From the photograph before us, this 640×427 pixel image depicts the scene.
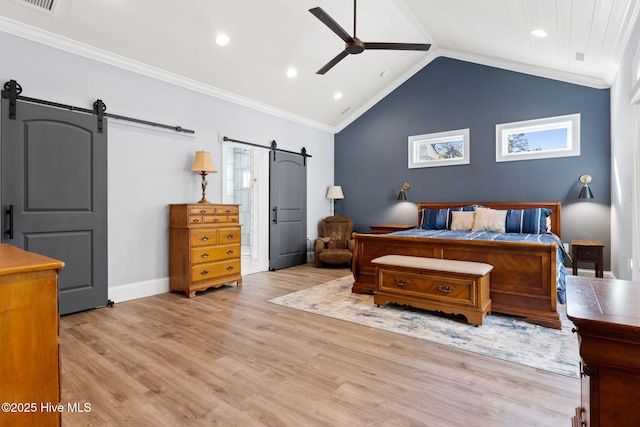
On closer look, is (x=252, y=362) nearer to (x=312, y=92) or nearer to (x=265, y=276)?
(x=265, y=276)

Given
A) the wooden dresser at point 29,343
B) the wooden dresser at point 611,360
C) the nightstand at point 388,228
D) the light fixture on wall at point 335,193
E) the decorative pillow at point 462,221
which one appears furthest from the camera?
the light fixture on wall at point 335,193

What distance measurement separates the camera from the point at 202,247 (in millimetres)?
4277

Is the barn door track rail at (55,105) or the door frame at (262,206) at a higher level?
the barn door track rail at (55,105)

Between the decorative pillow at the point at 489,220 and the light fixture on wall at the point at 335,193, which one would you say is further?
the light fixture on wall at the point at 335,193

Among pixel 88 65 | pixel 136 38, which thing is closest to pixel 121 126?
pixel 88 65

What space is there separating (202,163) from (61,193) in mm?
1520

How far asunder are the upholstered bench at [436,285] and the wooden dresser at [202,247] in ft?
6.89

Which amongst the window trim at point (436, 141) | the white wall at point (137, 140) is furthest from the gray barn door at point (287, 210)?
the window trim at point (436, 141)

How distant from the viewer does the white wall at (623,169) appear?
10.4 feet

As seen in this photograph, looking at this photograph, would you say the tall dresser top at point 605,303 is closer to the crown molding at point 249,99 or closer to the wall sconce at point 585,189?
the crown molding at point 249,99

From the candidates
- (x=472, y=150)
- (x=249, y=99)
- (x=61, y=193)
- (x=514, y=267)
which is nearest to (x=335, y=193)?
(x=249, y=99)

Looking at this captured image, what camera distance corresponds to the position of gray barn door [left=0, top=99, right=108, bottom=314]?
314 cm

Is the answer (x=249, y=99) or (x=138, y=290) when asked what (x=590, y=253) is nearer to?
(x=249, y=99)

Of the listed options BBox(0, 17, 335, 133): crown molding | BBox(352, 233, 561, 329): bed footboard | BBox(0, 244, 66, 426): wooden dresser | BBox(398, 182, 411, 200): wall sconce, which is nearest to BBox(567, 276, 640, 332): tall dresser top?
BBox(0, 244, 66, 426): wooden dresser
